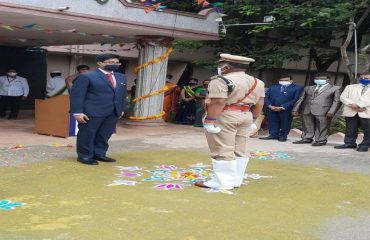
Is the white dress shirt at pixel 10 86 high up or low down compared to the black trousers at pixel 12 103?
up

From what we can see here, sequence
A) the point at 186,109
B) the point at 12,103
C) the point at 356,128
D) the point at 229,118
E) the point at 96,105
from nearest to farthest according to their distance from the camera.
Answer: the point at 229,118 → the point at 96,105 → the point at 356,128 → the point at 12,103 → the point at 186,109

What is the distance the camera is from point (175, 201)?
486 centimetres

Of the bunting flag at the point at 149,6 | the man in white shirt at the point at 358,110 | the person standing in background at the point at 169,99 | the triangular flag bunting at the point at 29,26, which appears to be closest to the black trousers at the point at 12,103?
the triangular flag bunting at the point at 29,26

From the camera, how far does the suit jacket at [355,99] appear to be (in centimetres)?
894

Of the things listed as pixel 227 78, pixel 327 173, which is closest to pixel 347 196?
pixel 327 173

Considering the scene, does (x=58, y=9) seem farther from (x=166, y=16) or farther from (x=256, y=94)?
(x=256, y=94)

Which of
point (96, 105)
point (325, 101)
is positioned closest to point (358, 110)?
point (325, 101)

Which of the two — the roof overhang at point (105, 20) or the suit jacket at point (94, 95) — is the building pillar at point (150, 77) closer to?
the roof overhang at point (105, 20)

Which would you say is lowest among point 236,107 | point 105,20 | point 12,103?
point 12,103

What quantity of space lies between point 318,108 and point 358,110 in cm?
82

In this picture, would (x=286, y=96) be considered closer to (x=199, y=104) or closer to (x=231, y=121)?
(x=199, y=104)

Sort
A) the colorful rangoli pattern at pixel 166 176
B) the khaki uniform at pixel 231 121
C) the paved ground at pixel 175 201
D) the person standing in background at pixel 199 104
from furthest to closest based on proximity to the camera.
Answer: the person standing in background at pixel 199 104 → the colorful rangoli pattern at pixel 166 176 → the khaki uniform at pixel 231 121 → the paved ground at pixel 175 201

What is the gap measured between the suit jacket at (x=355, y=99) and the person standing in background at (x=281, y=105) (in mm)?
1101

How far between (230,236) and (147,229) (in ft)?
2.19
